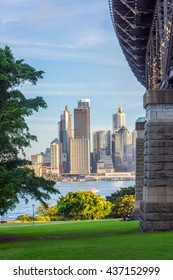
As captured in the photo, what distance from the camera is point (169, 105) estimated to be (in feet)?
102

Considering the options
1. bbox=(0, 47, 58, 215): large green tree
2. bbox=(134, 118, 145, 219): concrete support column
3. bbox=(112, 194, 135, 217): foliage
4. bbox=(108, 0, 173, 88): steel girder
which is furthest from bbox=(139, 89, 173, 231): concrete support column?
bbox=(112, 194, 135, 217): foliage

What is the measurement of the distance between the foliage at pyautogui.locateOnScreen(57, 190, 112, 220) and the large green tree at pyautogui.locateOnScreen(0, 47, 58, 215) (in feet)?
152

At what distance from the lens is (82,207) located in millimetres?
81250

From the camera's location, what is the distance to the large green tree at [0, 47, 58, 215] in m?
29.9

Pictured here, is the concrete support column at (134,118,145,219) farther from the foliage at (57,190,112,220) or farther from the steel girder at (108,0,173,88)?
the foliage at (57,190,112,220)

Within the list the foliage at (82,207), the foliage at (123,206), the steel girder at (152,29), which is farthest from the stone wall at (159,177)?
the foliage at (123,206)

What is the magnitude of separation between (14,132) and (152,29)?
56.4 ft

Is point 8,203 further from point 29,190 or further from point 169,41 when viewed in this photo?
point 169,41

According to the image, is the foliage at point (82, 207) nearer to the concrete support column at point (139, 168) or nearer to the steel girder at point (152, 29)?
the concrete support column at point (139, 168)

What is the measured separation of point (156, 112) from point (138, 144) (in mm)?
26655

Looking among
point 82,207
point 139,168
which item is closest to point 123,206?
point 82,207

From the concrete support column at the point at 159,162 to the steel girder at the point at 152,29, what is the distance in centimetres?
164
